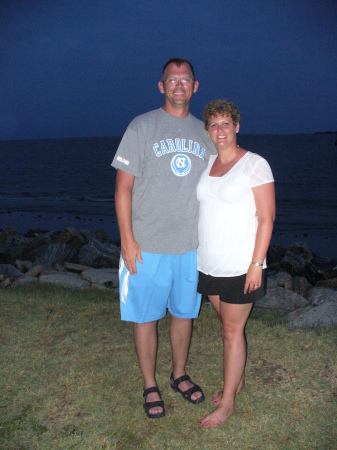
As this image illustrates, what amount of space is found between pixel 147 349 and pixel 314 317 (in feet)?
8.14

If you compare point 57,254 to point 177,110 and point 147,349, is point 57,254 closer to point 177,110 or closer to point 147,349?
point 147,349

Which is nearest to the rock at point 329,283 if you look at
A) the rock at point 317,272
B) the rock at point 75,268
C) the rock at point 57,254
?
the rock at point 317,272

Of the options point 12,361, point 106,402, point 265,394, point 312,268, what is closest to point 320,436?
point 265,394

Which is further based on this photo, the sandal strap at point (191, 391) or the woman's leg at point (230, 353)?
the sandal strap at point (191, 391)

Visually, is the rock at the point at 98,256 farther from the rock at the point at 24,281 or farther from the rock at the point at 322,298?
the rock at the point at 322,298

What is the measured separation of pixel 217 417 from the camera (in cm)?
342

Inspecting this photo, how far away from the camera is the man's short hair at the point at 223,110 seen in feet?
10.6

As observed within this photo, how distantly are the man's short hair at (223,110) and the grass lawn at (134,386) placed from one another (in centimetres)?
215

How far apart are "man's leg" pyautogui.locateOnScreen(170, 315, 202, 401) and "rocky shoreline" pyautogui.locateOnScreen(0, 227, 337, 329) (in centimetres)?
164

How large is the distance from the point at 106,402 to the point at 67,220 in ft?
55.2

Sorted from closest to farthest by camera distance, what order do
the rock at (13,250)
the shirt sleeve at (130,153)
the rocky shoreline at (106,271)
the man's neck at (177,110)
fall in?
1. the shirt sleeve at (130,153)
2. the man's neck at (177,110)
3. the rocky shoreline at (106,271)
4. the rock at (13,250)

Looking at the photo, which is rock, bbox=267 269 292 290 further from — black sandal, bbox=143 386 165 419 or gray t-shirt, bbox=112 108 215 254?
gray t-shirt, bbox=112 108 215 254

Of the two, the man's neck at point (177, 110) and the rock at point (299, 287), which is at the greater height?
the man's neck at point (177, 110)

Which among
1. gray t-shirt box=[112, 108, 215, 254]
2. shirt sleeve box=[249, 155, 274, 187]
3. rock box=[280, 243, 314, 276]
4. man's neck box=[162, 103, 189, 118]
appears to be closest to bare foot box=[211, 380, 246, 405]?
gray t-shirt box=[112, 108, 215, 254]
